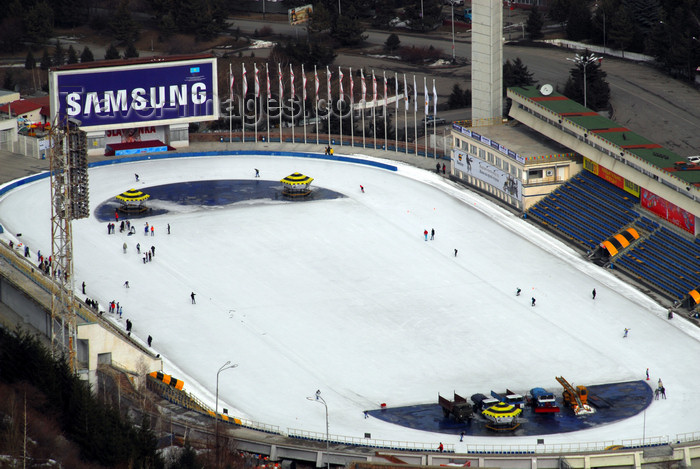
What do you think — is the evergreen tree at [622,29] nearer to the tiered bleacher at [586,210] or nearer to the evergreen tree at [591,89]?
the evergreen tree at [591,89]

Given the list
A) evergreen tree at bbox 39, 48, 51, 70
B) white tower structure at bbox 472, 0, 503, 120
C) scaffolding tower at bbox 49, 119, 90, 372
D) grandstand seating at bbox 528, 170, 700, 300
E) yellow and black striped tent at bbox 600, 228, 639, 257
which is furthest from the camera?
evergreen tree at bbox 39, 48, 51, 70

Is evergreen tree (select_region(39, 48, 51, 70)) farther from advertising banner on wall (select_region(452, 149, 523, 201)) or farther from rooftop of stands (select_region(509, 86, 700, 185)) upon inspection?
rooftop of stands (select_region(509, 86, 700, 185))

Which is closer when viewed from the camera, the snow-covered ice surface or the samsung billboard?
the snow-covered ice surface

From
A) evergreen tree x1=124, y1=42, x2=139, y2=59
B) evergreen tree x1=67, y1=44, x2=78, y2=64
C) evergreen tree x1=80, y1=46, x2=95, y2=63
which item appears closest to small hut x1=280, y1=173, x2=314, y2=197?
evergreen tree x1=124, y1=42, x2=139, y2=59

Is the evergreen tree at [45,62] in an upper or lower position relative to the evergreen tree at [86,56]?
lower

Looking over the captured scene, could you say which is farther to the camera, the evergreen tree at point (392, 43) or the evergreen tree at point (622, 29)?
the evergreen tree at point (392, 43)

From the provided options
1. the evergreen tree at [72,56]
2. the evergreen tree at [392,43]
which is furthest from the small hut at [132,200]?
the evergreen tree at [392,43]

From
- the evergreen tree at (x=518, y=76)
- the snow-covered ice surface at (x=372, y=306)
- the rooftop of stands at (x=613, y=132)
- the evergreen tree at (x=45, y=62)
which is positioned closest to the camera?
the snow-covered ice surface at (x=372, y=306)
